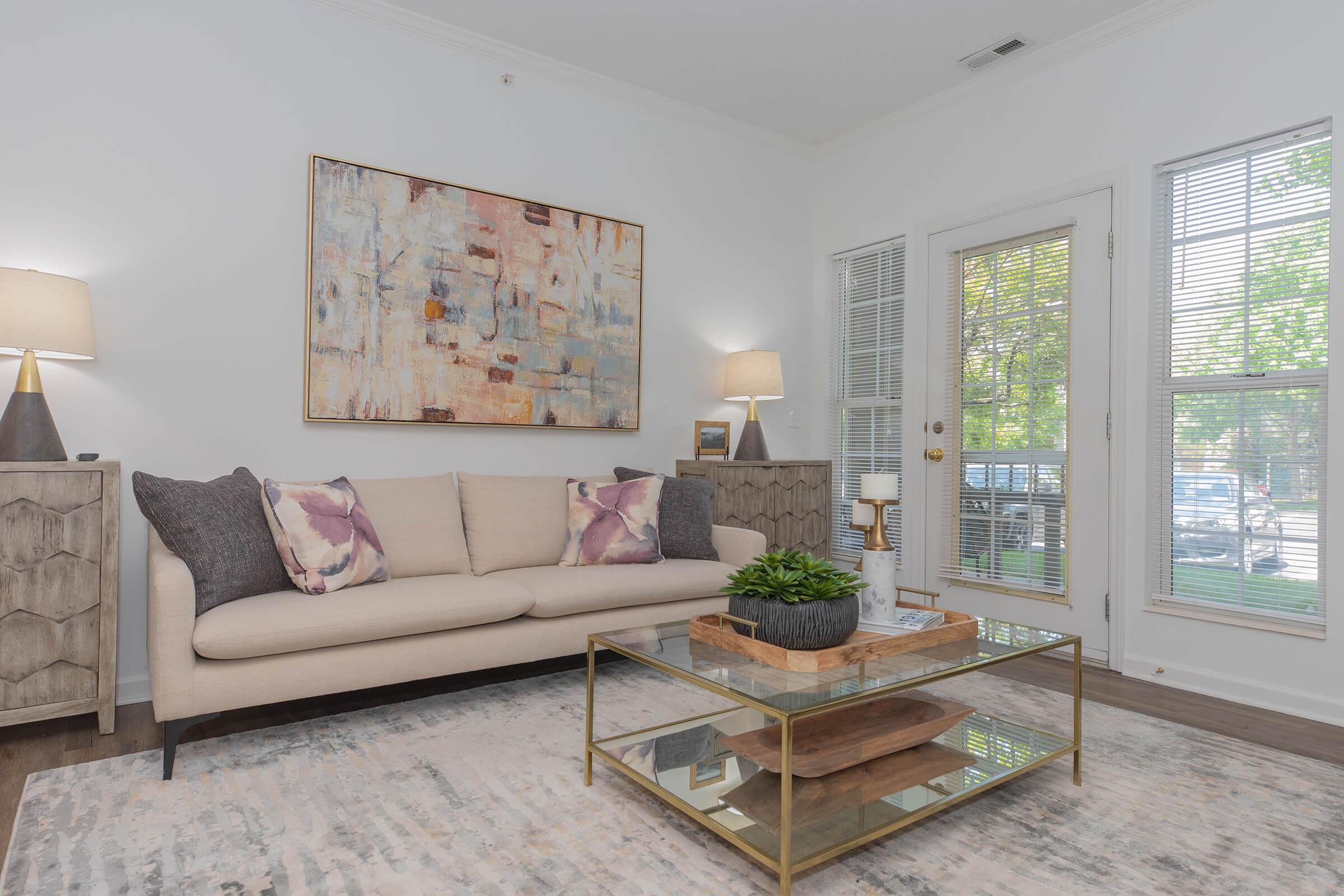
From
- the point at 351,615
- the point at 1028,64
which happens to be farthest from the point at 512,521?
the point at 1028,64

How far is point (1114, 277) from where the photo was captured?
11.3 feet

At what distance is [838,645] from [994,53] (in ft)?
10.5

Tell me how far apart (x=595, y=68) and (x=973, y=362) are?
247 cm

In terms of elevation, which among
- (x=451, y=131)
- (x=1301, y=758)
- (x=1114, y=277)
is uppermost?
(x=451, y=131)

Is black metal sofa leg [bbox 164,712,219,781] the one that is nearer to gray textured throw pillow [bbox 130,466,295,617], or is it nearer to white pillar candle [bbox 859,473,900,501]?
gray textured throw pillow [bbox 130,466,295,617]

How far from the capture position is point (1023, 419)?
379cm

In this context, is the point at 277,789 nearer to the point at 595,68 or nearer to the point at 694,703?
the point at 694,703

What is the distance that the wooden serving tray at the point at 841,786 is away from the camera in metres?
1.71

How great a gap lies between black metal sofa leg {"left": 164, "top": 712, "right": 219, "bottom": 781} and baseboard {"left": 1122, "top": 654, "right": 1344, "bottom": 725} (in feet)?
11.4

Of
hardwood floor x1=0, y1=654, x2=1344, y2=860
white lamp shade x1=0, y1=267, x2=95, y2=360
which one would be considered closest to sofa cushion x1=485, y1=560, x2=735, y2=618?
hardwood floor x1=0, y1=654, x2=1344, y2=860

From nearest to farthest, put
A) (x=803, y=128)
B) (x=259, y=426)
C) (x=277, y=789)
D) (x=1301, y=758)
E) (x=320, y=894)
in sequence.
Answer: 1. (x=320, y=894)
2. (x=277, y=789)
3. (x=1301, y=758)
4. (x=259, y=426)
5. (x=803, y=128)

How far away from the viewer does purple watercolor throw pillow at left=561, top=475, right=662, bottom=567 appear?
3285 millimetres

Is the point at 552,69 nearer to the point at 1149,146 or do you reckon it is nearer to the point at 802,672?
the point at 1149,146

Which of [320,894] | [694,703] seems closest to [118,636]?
[320,894]
